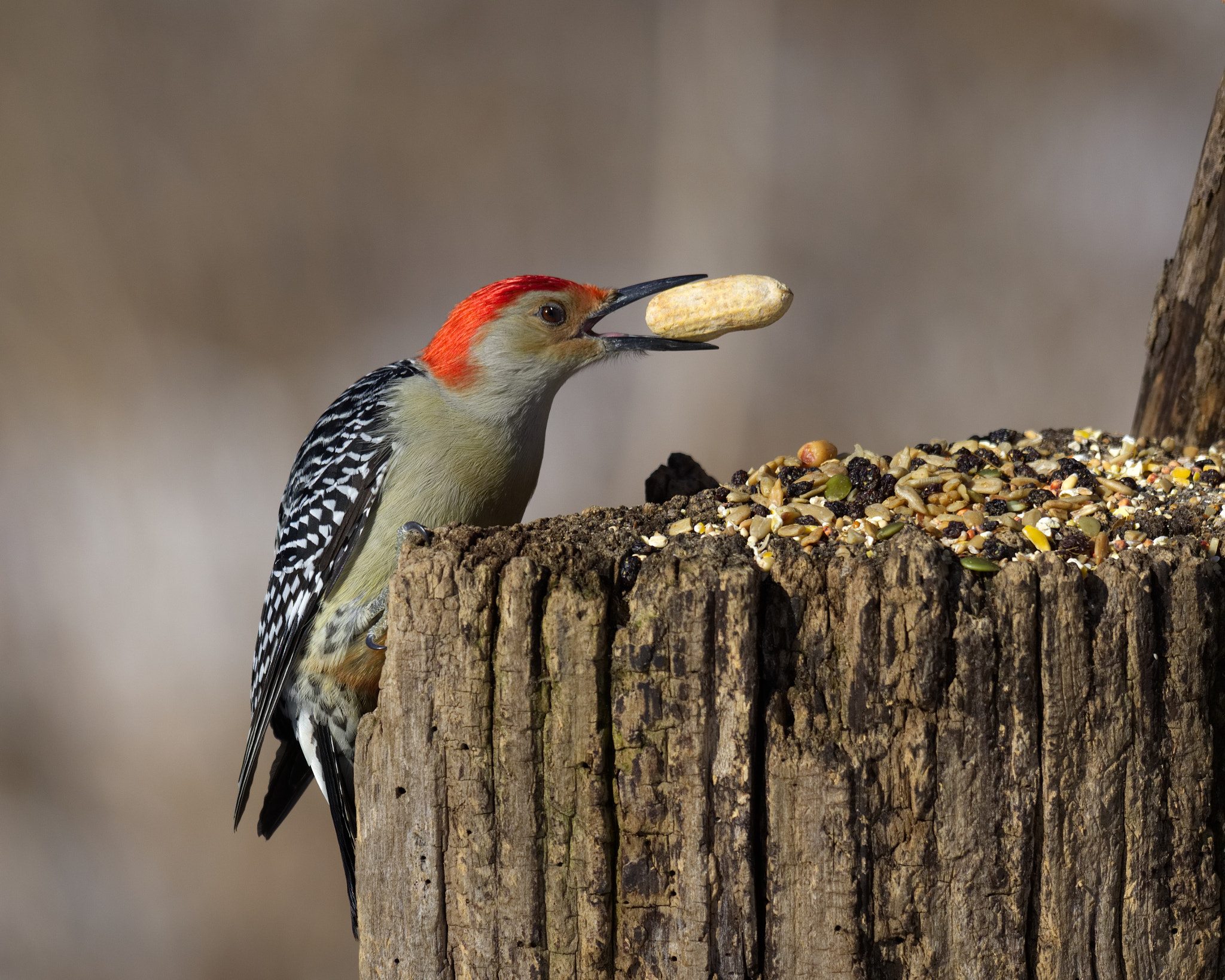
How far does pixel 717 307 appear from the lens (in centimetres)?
320

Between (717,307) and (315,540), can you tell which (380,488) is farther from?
(717,307)

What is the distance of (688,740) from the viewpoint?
2.06 metres

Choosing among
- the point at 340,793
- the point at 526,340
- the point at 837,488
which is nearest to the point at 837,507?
the point at 837,488

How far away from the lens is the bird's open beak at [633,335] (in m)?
3.39

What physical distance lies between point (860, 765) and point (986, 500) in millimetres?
893

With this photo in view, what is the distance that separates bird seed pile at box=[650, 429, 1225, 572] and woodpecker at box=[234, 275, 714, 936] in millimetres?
853

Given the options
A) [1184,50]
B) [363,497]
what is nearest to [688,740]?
[363,497]

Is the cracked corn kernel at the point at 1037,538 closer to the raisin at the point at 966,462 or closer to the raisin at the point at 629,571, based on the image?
the raisin at the point at 966,462

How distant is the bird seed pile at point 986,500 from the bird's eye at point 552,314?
93cm

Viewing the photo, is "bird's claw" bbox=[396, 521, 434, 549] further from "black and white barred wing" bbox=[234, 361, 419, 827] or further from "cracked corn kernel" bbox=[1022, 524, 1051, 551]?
"cracked corn kernel" bbox=[1022, 524, 1051, 551]

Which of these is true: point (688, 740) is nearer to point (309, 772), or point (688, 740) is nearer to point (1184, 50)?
point (309, 772)

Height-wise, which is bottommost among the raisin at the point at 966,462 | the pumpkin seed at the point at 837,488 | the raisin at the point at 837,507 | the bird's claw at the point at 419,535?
the bird's claw at the point at 419,535

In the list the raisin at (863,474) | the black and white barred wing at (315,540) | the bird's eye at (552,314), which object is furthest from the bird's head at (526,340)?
the raisin at (863,474)

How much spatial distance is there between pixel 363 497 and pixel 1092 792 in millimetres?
2123
